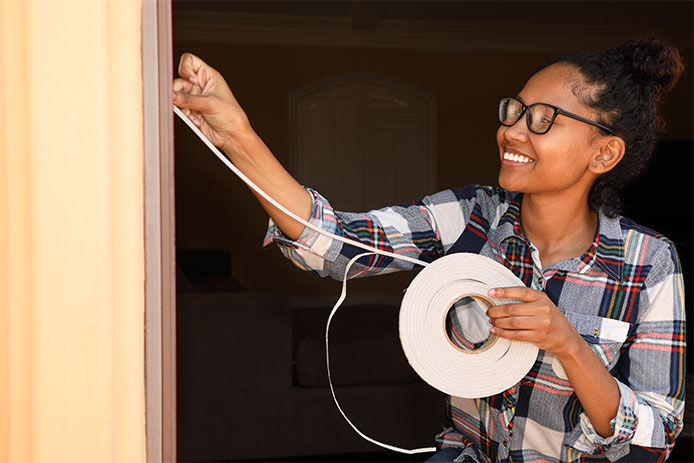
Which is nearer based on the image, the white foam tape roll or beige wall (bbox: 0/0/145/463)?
beige wall (bbox: 0/0/145/463)

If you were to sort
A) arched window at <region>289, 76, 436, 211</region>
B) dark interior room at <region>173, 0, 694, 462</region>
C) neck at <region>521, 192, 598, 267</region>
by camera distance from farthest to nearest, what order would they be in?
arched window at <region>289, 76, 436, 211</region> < dark interior room at <region>173, 0, 694, 462</region> < neck at <region>521, 192, 598, 267</region>

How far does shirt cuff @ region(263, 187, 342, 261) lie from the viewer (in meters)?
1.12

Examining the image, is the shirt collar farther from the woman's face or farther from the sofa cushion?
the sofa cushion

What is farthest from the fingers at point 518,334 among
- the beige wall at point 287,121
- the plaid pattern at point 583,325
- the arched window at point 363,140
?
the arched window at point 363,140

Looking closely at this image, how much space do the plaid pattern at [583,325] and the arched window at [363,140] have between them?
5557 mm

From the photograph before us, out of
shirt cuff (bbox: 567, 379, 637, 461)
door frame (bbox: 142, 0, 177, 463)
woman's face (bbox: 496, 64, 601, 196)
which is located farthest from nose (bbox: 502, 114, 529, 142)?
door frame (bbox: 142, 0, 177, 463)

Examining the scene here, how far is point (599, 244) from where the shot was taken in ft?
4.12

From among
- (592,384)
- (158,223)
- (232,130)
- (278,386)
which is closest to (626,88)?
(592,384)

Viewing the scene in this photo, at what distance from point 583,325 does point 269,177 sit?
65 centimetres

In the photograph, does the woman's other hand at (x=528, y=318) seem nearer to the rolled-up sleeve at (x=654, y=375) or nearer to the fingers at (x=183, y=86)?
the rolled-up sleeve at (x=654, y=375)

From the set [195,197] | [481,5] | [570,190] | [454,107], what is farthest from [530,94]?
[454,107]

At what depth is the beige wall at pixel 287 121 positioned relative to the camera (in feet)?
21.5

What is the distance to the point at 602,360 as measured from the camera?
1.21 meters

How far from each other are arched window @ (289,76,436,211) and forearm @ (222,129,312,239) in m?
5.70
